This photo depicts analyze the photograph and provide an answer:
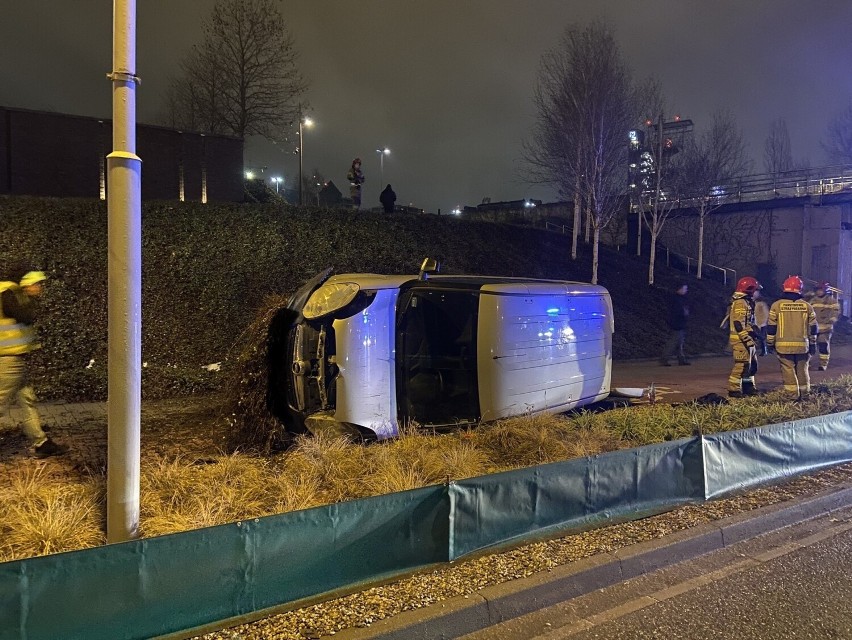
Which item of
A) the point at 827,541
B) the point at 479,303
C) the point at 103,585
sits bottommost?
the point at 827,541

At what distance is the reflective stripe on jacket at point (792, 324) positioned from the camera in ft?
31.3

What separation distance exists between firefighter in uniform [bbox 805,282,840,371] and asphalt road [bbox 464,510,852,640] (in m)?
10.6

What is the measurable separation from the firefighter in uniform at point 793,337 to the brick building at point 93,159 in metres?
13.4

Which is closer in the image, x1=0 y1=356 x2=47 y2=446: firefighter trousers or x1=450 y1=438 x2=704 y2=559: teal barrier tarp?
x1=450 y1=438 x2=704 y2=559: teal barrier tarp

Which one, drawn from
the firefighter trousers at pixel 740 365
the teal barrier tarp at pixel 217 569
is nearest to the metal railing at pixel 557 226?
the firefighter trousers at pixel 740 365

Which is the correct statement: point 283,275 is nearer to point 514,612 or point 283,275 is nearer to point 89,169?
point 89,169

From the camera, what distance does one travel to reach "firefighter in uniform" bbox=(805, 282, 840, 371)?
44.8 feet

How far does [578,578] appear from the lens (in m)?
3.95

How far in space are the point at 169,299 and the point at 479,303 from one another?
6.63 m

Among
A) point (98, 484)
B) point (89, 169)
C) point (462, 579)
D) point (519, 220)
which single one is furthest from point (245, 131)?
point (462, 579)

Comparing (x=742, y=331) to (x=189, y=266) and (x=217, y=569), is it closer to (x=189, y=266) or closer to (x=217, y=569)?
(x=217, y=569)

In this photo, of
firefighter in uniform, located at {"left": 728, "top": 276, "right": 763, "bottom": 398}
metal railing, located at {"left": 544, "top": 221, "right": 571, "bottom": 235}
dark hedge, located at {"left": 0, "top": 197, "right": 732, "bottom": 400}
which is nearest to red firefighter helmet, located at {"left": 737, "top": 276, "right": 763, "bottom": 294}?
firefighter in uniform, located at {"left": 728, "top": 276, "right": 763, "bottom": 398}

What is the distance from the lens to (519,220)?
99.8ft

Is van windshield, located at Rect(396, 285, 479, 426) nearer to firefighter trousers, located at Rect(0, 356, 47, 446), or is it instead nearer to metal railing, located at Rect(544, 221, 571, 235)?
firefighter trousers, located at Rect(0, 356, 47, 446)
